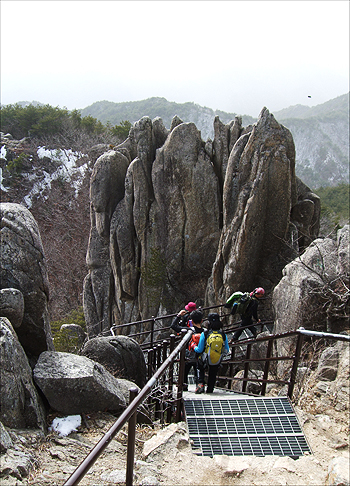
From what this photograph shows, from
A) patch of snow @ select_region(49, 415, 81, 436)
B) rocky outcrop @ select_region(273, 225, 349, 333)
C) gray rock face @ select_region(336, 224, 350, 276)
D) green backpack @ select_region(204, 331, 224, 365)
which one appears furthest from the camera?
gray rock face @ select_region(336, 224, 350, 276)

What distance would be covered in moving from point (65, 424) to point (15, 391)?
82 centimetres

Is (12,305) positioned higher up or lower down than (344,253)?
lower down

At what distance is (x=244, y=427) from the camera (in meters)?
4.11

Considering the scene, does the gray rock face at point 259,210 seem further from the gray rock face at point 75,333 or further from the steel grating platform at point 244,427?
the steel grating platform at point 244,427

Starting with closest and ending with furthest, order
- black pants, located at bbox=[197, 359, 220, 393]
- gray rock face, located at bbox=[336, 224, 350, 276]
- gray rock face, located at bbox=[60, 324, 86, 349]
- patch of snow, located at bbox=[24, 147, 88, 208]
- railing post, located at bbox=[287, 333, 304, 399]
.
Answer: railing post, located at bbox=[287, 333, 304, 399] < black pants, located at bbox=[197, 359, 220, 393] < gray rock face, located at bbox=[336, 224, 350, 276] < gray rock face, located at bbox=[60, 324, 86, 349] < patch of snow, located at bbox=[24, 147, 88, 208]

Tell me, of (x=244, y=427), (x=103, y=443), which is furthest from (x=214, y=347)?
(x=103, y=443)

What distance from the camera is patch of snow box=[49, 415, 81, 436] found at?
172 inches

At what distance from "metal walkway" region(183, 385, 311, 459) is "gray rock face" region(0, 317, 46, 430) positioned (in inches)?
72.4

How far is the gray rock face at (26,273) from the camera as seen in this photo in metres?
5.27

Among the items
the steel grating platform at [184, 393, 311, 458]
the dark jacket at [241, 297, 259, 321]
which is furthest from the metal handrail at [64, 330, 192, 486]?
the dark jacket at [241, 297, 259, 321]

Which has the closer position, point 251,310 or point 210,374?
point 210,374

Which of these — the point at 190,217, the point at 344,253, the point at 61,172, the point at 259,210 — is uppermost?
the point at 61,172

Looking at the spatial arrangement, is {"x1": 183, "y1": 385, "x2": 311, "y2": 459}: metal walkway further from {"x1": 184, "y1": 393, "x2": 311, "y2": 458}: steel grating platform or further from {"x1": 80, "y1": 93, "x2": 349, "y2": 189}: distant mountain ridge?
{"x1": 80, "y1": 93, "x2": 349, "y2": 189}: distant mountain ridge

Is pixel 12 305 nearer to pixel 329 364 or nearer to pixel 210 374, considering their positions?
pixel 210 374
